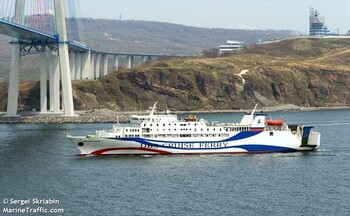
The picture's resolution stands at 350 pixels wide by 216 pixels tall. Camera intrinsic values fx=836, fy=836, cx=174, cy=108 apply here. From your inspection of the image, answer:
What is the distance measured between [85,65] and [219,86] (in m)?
24.8

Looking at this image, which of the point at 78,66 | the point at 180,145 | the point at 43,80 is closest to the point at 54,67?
the point at 43,80

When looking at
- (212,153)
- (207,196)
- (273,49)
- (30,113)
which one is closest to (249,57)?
(273,49)

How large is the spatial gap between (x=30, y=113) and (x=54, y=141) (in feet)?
135

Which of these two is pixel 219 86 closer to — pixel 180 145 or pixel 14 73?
pixel 14 73

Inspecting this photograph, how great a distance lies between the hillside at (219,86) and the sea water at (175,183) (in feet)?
221

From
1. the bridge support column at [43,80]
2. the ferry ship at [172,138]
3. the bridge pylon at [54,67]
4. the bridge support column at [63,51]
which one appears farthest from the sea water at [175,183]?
the bridge support column at [43,80]

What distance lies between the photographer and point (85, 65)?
152 m

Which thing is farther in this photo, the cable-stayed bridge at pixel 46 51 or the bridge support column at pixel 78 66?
the bridge support column at pixel 78 66

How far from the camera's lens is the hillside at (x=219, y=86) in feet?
453

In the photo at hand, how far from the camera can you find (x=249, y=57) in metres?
178

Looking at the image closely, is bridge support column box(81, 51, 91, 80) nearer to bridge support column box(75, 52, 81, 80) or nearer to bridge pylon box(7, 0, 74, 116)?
bridge support column box(75, 52, 81, 80)

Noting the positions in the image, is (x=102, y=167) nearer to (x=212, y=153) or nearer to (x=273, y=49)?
(x=212, y=153)

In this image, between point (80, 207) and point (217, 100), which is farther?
point (217, 100)

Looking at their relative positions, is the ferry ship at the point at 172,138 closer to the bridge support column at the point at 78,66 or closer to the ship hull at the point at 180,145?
the ship hull at the point at 180,145
